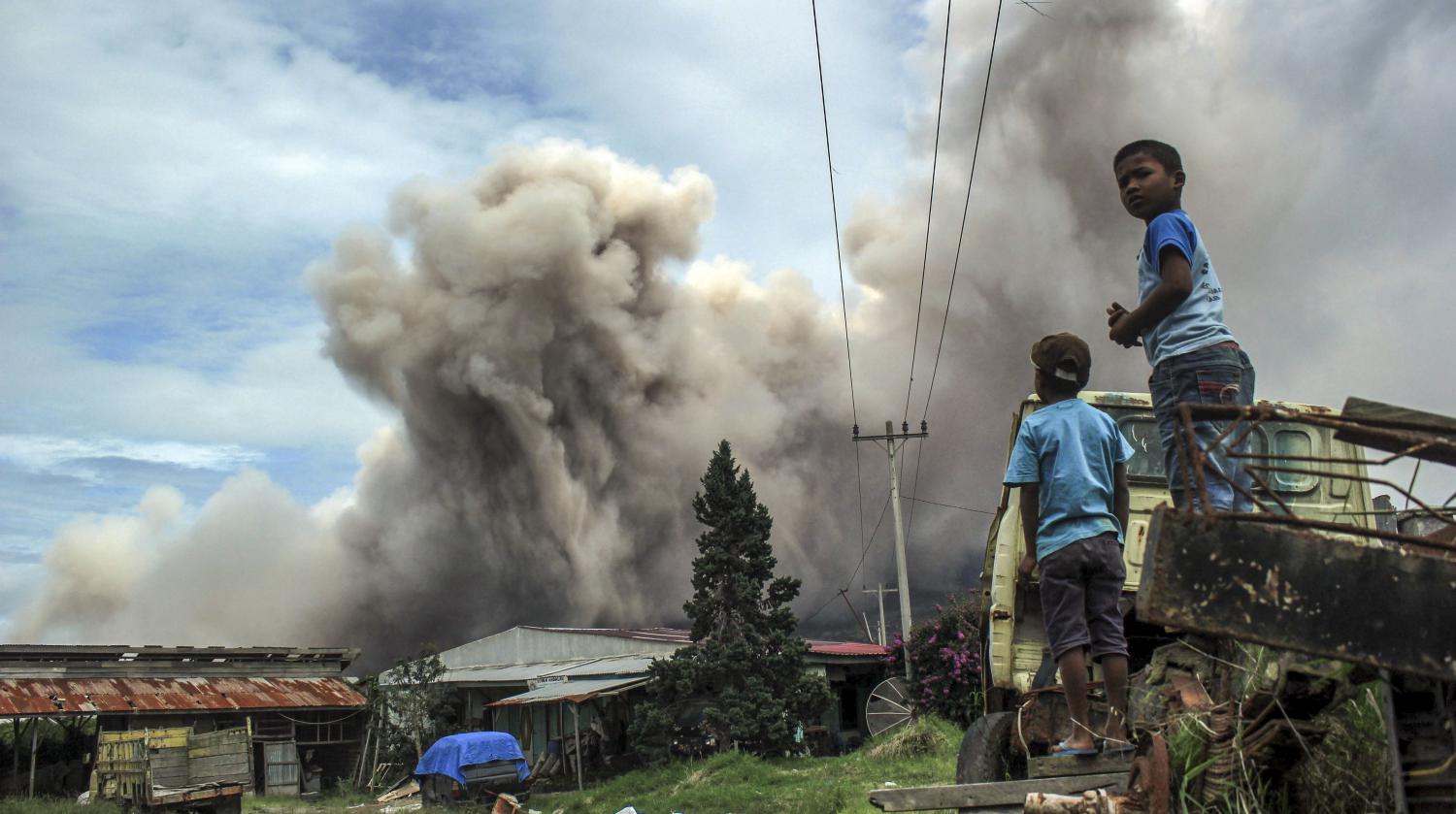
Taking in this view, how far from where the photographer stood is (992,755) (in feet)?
14.3

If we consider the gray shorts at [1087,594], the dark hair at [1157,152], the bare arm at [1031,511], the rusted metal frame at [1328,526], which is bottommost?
the gray shorts at [1087,594]

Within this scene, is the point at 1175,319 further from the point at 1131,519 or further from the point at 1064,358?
the point at 1131,519

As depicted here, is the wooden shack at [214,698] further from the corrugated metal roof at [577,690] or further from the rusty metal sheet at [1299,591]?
the rusty metal sheet at [1299,591]

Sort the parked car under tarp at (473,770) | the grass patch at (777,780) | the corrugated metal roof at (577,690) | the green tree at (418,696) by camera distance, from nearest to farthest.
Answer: the grass patch at (777,780) → the parked car under tarp at (473,770) → the corrugated metal roof at (577,690) → the green tree at (418,696)

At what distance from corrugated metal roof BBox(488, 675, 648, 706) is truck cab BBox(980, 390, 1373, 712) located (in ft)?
65.7

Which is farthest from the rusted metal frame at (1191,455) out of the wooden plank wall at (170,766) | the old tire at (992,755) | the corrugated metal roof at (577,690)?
the corrugated metal roof at (577,690)

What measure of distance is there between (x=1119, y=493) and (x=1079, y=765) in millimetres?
1111

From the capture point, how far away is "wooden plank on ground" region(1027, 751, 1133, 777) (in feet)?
9.84

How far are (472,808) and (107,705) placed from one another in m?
12.8

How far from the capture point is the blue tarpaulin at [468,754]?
21.0 metres

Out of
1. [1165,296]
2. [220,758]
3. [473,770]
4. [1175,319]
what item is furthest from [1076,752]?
[220,758]

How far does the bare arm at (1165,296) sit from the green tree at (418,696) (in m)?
30.5

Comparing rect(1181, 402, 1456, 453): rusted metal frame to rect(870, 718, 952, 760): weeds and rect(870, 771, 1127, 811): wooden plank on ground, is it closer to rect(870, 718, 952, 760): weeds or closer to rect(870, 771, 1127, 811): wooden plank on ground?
rect(870, 771, 1127, 811): wooden plank on ground

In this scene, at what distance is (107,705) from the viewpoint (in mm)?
27047
